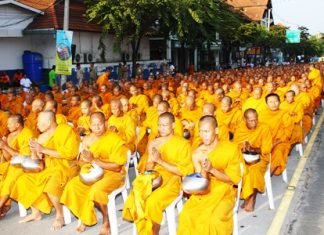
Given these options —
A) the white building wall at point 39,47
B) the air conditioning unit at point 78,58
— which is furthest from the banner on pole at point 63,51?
the air conditioning unit at point 78,58

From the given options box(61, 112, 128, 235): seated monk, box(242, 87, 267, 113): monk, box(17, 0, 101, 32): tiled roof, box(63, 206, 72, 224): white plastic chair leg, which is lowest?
box(63, 206, 72, 224): white plastic chair leg

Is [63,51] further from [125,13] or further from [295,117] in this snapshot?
[295,117]

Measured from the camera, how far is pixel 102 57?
78.0 feet

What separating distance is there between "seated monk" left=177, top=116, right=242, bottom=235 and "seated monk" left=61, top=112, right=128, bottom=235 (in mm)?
937

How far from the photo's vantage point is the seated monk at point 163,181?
4.43 metres

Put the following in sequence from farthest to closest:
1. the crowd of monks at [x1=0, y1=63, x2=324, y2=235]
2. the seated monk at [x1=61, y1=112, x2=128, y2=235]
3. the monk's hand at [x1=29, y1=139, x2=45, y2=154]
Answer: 1. the monk's hand at [x1=29, y1=139, x2=45, y2=154]
2. the seated monk at [x1=61, y1=112, x2=128, y2=235]
3. the crowd of monks at [x1=0, y1=63, x2=324, y2=235]

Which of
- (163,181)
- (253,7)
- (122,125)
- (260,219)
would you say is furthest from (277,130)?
(253,7)

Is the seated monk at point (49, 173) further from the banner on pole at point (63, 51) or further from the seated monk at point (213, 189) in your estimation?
the banner on pole at point (63, 51)

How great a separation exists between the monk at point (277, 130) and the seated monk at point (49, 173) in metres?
2.88

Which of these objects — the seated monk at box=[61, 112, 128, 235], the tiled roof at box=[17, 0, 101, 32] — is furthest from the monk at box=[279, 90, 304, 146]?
the tiled roof at box=[17, 0, 101, 32]

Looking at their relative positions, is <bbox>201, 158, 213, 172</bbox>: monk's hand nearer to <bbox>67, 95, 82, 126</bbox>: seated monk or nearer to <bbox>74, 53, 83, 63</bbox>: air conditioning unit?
<bbox>67, 95, 82, 126</bbox>: seated monk

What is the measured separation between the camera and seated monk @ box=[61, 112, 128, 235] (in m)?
4.82

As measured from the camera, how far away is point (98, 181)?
492 centimetres

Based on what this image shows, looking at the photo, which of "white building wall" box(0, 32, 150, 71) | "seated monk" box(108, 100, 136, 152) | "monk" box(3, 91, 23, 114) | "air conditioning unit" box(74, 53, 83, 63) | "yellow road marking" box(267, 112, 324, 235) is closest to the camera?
"yellow road marking" box(267, 112, 324, 235)
